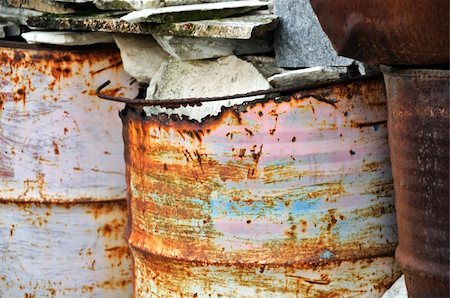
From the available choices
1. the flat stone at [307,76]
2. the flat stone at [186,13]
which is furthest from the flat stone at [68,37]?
the flat stone at [307,76]

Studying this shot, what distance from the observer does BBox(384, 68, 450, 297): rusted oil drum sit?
2.45 metres

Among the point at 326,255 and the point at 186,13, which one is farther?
the point at 186,13

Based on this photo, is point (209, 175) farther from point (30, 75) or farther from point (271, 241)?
point (30, 75)

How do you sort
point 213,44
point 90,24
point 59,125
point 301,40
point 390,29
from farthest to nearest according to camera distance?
point 59,125 → point 90,24 → point 213,44 → point 301,40 → point 390,29

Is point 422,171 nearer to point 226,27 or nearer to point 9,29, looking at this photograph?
point 226,27

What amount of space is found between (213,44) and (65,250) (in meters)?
1.10

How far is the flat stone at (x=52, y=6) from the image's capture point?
363cm

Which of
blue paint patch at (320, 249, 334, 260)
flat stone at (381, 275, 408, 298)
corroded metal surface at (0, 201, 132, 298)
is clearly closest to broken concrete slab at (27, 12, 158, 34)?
corroded metal surface at (0, 201, 132, 298)

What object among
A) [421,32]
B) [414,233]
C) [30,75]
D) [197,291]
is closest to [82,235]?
[30,75]

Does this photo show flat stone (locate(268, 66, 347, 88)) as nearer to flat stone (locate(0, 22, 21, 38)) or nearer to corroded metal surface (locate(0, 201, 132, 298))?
corroded metal surface (locate(0, 201, 132, 298))

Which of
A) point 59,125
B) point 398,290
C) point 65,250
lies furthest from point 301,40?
point 65,250

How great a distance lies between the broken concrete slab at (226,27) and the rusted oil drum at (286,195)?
0.21 m

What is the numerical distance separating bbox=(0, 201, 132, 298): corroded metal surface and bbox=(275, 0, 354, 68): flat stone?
1.03 meters

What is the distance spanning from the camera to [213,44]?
3.15 metres
